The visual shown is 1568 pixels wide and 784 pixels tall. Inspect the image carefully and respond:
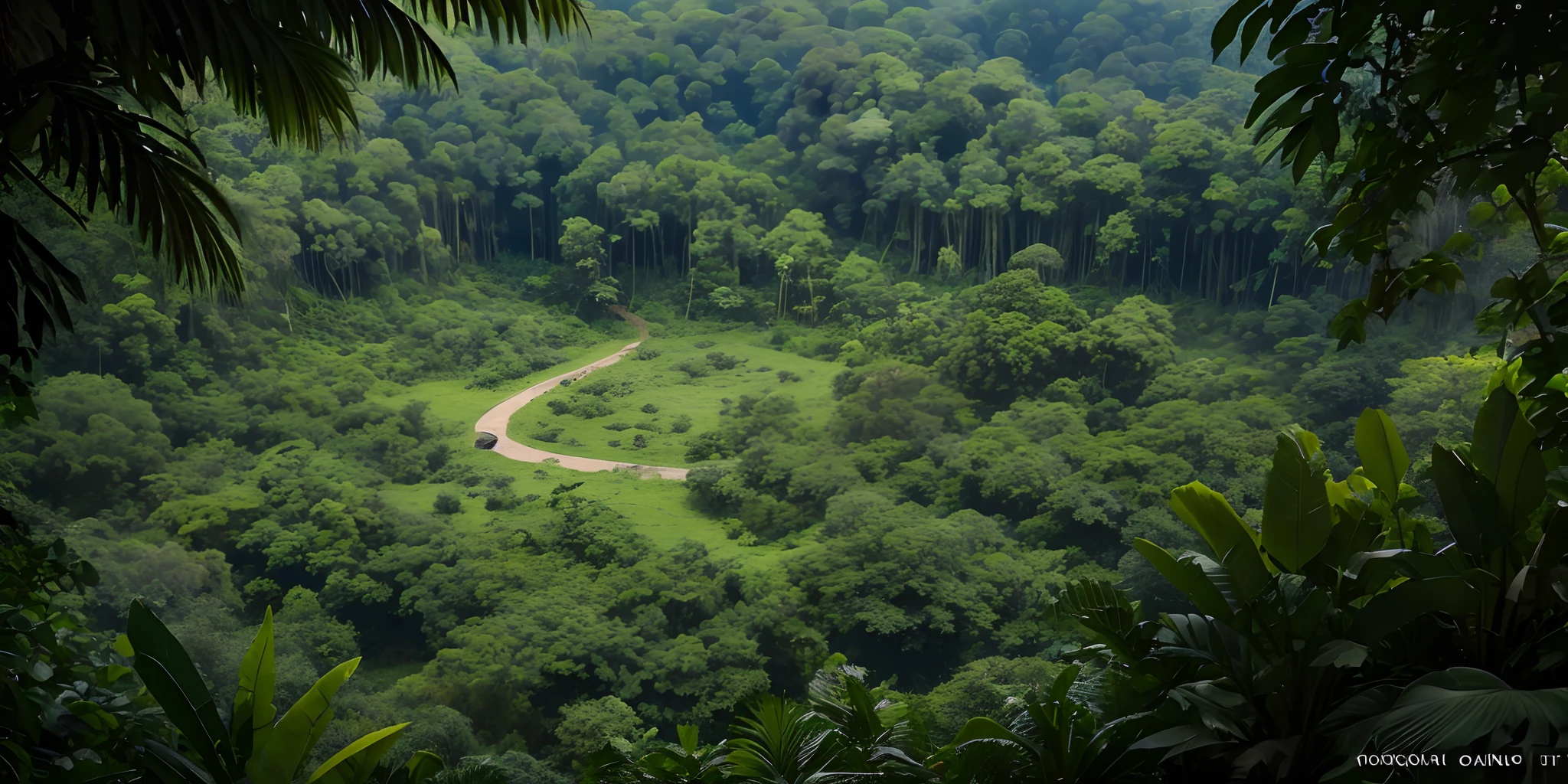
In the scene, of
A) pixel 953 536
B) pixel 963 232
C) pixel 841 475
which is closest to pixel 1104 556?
pixel 953 536

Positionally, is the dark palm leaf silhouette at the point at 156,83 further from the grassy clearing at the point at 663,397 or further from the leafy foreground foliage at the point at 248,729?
the grassy clearing at the point at 663,397

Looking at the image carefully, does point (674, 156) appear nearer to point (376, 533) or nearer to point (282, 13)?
point (376, 533)

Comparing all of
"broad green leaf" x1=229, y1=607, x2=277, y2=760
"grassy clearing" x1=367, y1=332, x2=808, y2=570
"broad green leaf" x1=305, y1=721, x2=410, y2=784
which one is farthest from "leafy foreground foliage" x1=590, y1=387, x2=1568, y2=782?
"grassy clearing" x1=367, y1=332, x2=808, y2=570

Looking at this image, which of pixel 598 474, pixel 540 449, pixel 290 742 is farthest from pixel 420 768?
pixel 540 449

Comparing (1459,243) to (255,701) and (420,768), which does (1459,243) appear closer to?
(420,768)

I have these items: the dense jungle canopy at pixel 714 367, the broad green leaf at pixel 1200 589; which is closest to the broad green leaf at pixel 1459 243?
the broad green leaf at pixel 1200 589

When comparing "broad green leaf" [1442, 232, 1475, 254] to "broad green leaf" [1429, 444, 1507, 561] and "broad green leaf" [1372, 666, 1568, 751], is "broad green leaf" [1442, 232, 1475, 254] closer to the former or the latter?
"broad green leaf" [1429, 444, 1507, 561]
